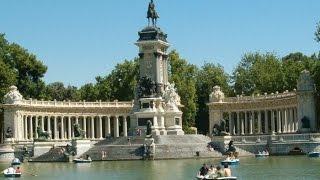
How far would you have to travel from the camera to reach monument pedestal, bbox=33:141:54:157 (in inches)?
3558

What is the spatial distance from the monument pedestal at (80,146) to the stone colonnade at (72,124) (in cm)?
2154

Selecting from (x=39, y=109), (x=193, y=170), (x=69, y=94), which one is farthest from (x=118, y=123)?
(x=193, y=170)

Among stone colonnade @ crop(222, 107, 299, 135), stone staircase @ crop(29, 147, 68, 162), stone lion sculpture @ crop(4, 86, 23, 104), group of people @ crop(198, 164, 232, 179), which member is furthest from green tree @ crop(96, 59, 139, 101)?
group of people @ crop(198, 164, 232, 179)

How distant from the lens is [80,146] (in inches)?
3342

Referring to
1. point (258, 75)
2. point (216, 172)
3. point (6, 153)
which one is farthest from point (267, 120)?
point (216, 172)

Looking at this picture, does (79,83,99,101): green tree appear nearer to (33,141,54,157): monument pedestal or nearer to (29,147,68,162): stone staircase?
(33,141,54,157): monument pedestal

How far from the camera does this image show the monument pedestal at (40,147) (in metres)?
90.4

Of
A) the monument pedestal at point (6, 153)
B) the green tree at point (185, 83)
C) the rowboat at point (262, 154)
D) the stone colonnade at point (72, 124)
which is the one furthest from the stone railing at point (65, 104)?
the rowboat at point (262, 154)

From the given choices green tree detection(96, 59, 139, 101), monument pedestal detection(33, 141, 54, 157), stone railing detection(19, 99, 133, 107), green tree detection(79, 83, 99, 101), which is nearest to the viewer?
monument pedestal detection(33, 141, 54, 157)

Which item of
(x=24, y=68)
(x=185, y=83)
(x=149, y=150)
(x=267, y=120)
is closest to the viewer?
(x=149, y=150)

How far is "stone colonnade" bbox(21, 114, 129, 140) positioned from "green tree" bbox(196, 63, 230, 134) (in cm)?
1840

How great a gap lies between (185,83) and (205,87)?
9809 mm

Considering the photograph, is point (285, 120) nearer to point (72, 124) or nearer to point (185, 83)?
point (185, 83)

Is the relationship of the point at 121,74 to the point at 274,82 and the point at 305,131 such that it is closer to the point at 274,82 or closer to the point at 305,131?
the point at 274,82
